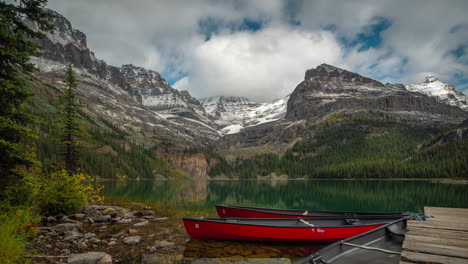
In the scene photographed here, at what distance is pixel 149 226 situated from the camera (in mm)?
20984

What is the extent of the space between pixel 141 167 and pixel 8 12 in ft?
605

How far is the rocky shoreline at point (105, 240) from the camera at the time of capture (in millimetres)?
11320

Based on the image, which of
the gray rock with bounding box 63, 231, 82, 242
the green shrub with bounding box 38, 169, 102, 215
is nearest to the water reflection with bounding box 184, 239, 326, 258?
the gray rock with bounding box 63, 231, 82, 242

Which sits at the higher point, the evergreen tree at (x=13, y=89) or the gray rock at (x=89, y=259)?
the evergreen tree at (x=13, y=89)

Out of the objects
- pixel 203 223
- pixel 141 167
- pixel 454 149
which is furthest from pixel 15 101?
pixel 454 149

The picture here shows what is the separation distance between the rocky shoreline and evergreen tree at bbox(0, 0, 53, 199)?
155 inches

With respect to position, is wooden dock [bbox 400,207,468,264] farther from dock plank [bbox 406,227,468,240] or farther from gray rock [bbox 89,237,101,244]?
gray rock [bbox 89,237,101,244]

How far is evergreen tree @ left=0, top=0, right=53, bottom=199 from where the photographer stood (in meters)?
12.4

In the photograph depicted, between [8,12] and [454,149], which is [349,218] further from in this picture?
[454,149]

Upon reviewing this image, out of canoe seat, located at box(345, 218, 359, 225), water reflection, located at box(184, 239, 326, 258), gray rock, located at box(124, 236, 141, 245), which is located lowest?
water reflection, located at box(184, 239, 326, 258)

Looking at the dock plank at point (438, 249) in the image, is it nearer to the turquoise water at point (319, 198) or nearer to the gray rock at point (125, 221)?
the gray rock at point (125, 221)

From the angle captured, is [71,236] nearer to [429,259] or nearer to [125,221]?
[125,221]

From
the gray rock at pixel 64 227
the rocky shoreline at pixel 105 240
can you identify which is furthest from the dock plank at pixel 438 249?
the gray rock at pixel 64 227

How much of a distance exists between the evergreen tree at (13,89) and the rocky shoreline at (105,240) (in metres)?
3.94
